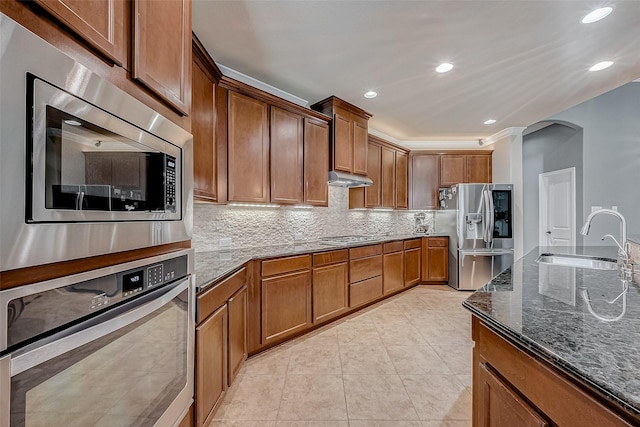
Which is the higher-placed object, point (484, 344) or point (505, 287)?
point (505, 287)

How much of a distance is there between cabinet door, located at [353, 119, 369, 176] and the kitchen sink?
2.14 meters

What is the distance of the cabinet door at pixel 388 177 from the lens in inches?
179

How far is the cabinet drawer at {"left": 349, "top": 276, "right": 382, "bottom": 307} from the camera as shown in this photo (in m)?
3.37

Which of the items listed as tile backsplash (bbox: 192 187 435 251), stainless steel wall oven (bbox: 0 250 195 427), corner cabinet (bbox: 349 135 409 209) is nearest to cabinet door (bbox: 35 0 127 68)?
stainless steel wall oven (bbox: 0 250 195 427)

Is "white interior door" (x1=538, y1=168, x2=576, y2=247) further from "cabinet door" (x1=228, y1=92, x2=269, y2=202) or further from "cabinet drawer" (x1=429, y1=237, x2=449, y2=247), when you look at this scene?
"cabinet door" (x1=228, y1=92, x2=269, y2=202)

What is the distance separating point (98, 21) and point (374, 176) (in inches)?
154

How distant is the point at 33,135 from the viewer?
1.86ft

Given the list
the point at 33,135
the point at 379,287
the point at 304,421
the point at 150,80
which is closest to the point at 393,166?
the point at 379,287

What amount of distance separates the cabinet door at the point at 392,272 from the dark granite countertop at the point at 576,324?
238 cm

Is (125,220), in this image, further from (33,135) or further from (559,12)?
(559,12)

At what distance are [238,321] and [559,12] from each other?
3188 mm

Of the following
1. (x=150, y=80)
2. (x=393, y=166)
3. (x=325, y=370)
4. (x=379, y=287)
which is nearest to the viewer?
(x=150, y=80)

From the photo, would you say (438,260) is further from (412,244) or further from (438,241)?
(412,244)

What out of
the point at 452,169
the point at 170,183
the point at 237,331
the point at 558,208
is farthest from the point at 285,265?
the point at 558,208
